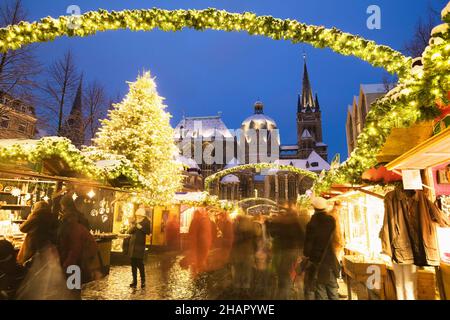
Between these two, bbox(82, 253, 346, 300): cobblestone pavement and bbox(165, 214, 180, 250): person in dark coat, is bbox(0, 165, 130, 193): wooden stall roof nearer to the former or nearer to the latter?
bbox(82, 253, 346, 300): cobblestone pavement

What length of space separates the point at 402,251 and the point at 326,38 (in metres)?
3.78

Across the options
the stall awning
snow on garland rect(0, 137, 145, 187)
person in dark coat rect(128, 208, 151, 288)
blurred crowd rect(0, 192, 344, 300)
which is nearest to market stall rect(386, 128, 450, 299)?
the stall awning

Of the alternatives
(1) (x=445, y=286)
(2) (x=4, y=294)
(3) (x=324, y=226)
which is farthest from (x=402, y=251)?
(2) (x=4, y=294)

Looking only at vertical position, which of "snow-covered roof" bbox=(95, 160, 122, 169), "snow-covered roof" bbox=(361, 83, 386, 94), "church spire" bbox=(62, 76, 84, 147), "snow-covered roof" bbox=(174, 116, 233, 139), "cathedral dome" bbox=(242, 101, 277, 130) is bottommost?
"snow-covered roof" bbox=(95, 160, 122, 169)

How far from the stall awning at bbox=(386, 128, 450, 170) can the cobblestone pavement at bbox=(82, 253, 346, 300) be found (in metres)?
3.44

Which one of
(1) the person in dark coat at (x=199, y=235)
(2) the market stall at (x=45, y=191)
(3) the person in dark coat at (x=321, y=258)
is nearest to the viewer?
(3) the person in dark coat at (x=321, y=258)

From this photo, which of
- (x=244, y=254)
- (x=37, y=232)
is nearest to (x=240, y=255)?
(x=244, y=254)

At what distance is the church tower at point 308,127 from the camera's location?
7438 cm

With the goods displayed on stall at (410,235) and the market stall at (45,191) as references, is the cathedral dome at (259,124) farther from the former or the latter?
the goods displayed on stall at (410,235)

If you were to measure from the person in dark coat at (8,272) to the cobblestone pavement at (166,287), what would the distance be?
1.79 m

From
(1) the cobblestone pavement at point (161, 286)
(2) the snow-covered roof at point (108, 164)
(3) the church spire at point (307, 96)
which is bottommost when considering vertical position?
(1) the cobblestone pavement at point (161, 286)

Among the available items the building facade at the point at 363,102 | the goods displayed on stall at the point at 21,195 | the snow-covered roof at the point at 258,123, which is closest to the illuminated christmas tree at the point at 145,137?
the goods displayed on stall at the point at 21,195

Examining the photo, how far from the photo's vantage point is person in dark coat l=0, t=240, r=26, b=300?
480 cm

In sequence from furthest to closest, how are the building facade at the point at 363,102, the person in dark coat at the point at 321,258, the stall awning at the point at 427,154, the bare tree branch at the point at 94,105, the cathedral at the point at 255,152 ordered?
the cathedral at the point at 255,152 → the building facade at the point at 363,102 → the bare tree branch at the point at 94,105 → the person in dark coat at the point at 321,258 → the stall awning at the point at 427,154
